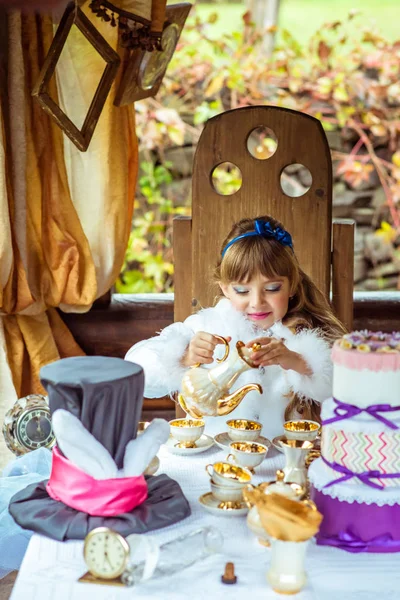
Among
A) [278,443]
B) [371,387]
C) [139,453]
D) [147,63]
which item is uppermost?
[147,63]

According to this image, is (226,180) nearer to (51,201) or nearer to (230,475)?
(51,201)

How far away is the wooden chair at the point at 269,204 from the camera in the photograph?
231 cm

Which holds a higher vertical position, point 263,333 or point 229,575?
point 263,333

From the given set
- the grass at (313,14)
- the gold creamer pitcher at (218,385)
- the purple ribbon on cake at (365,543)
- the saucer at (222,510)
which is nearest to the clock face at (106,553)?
the saucer at (222,510)

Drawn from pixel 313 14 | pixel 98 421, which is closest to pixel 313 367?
pixel 98 421

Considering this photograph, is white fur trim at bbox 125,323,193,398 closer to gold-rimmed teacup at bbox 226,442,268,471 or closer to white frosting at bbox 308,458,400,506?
gold-rimmed teacup at bbox 226,442,268,471

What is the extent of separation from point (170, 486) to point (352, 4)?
4.65m

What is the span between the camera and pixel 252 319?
2027mm

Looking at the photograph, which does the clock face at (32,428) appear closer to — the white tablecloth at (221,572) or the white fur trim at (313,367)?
the white fur trim at (313,367)

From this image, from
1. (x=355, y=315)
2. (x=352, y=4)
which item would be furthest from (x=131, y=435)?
(x=352, y=4)

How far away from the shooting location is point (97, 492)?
4.14 ft

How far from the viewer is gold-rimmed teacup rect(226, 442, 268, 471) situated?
4.94ft

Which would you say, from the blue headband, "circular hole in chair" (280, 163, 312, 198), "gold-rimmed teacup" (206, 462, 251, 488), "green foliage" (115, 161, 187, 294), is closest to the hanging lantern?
the blue headband

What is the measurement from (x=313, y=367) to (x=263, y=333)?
0.20 m
